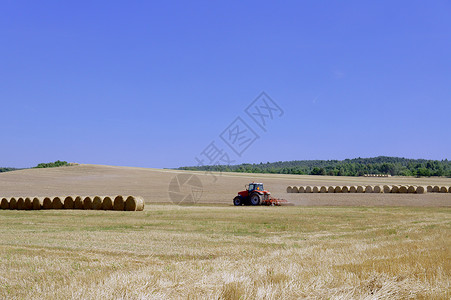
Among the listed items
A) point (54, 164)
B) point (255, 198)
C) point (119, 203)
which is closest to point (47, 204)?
point (119, 203)

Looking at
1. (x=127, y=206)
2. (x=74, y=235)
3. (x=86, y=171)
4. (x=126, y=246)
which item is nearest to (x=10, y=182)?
(x=86, y=171)

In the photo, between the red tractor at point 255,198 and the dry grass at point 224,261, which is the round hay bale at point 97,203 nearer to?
the dry grass at point 224,261

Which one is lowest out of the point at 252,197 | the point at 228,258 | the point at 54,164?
the point at 228,258

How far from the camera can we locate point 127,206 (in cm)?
2739

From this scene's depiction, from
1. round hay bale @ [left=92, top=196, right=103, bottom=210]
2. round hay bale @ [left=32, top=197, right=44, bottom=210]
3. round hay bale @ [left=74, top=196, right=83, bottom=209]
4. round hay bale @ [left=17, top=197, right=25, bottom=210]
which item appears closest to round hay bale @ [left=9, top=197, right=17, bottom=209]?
round hay bale @ [left=17, top=197, right=25, bottom=210]

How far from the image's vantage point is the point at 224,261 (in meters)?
8.93

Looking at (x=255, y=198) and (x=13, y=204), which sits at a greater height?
(x=255, y=198)

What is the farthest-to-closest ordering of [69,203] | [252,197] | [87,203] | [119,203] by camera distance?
[252,197] < [69,203] < [87,203] < [119,203]

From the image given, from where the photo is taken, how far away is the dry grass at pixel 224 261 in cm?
601

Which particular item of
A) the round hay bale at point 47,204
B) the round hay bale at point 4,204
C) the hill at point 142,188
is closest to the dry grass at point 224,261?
the round hay bale at point 47,204

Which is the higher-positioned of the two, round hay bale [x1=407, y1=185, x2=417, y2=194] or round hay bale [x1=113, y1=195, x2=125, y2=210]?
round hay bale [x1=407, y1=185, x2=417, y2=194]

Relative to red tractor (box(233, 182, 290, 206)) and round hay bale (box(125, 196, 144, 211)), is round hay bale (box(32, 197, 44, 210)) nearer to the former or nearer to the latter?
round hay bale (box(125, 196, 144, 211))

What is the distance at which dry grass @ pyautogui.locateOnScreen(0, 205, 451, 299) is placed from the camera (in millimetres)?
6012

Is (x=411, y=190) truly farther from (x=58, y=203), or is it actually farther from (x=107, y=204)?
(x=58, y=203)
